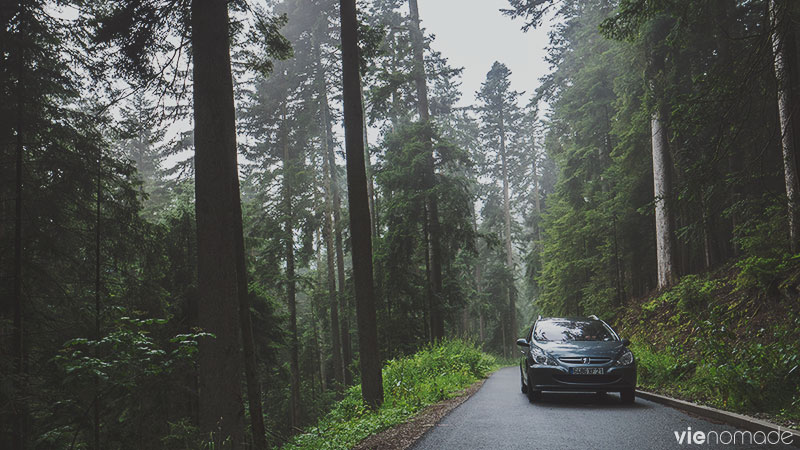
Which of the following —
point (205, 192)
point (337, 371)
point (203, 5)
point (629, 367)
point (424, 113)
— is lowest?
point (337, 371)

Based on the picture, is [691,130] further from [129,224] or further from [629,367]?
[129,224]

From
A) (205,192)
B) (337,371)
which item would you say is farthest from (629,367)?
(337,371)

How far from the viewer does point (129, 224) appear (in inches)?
→ 436

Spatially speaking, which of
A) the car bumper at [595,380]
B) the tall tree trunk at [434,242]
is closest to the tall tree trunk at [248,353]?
the car bumper at [595,380]

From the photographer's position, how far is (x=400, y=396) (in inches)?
418

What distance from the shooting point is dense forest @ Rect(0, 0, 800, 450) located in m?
7.20

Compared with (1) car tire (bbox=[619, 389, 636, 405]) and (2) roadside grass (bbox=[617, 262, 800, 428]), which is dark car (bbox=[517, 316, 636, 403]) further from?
(2) roadside grass (bbox=[617, 262, 800, 428])

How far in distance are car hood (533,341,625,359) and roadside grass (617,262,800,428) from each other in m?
1.38

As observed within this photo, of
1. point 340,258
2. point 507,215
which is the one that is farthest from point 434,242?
point 507,215

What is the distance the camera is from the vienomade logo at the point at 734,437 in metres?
5.37

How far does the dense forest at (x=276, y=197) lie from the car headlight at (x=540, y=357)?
307cm

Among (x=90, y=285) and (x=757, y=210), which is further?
(x=757, y=210)

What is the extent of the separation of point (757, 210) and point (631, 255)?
917 cm

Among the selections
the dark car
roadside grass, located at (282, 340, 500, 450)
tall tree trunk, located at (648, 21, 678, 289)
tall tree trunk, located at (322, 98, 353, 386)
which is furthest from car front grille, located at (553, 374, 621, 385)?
tall tree trunk, located at (322, 98, 353, 386)
